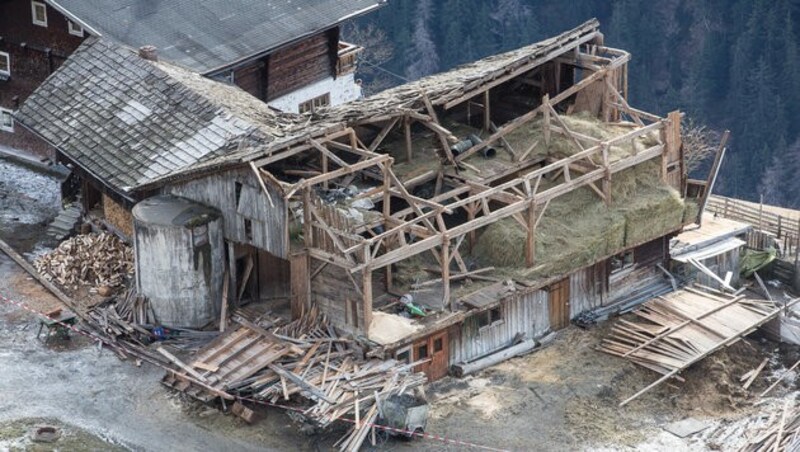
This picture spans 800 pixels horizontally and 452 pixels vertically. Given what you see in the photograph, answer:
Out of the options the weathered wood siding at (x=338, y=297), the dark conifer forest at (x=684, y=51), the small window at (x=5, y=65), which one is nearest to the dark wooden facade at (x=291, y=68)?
the small window at (x=5, y=65)

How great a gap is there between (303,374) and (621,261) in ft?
41.0

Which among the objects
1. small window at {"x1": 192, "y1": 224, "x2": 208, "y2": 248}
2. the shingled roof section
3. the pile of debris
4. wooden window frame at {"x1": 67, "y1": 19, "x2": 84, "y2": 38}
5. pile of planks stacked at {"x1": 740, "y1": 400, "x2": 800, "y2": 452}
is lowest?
pile of planks stacked at {"x1": 740, "y1": 400, "x2": 800, "y2": 452}

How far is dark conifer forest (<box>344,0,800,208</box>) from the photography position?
99.5m

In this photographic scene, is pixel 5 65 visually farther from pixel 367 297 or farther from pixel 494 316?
pixel 494 316

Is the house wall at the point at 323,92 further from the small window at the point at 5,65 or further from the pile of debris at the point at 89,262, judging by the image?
the pile of debris at the point at 89,262

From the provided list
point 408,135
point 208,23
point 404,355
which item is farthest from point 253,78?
point 404,355

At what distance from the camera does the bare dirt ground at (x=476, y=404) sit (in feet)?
120

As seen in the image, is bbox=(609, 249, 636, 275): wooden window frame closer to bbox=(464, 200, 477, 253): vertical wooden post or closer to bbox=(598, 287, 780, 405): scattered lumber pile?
bbox=(598, 287, 780, 405): scattered lumber pile

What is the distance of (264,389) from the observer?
3684 centimetres

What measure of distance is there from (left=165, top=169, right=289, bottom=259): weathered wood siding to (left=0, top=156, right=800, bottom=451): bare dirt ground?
432 centimetres

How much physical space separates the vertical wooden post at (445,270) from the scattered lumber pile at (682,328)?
204 inches

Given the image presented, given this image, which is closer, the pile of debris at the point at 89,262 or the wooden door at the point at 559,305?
the wooden door at the point at 559,305

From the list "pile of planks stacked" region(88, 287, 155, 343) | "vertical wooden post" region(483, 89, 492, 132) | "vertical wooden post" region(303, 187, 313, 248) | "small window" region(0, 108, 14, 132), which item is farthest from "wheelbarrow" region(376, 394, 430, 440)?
"small window" region(0, 108, 14, 132)

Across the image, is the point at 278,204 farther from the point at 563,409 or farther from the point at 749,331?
the point at 749,331
